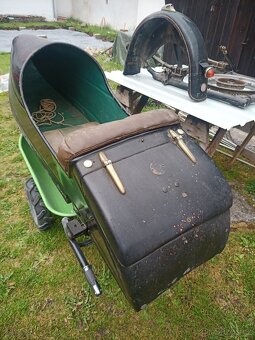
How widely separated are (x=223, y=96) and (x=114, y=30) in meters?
16.3

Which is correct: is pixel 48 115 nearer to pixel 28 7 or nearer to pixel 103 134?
pixel 103 134

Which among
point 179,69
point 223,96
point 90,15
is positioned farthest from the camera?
point 90,15

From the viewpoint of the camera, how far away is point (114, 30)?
1736 centimetres

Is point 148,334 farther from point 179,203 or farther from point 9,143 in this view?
point 9,143

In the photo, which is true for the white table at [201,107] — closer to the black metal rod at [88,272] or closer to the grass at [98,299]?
the grass at [98,299]

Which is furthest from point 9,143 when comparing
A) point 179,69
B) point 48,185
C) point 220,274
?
point 220,274

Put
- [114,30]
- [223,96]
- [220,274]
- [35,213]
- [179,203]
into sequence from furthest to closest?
[114,30] < [223,96] < [35,213] < [220,274] < [179,203]

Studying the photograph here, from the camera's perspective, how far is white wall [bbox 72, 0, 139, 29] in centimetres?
1570

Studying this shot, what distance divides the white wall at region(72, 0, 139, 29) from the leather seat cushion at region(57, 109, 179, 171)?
1538cm

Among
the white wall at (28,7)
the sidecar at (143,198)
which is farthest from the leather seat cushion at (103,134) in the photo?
the white wall at (28,7)

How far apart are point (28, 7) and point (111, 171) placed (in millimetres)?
23712

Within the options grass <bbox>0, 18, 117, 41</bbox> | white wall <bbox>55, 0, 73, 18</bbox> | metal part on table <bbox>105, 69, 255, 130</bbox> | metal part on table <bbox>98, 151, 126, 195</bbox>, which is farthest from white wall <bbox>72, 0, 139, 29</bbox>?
metal part on table <bbox>98, 151, 126, 195</bbox>

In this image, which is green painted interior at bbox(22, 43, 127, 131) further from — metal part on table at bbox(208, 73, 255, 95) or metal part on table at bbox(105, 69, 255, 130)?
metal part on table at bbox(208, 73, 255, 95)

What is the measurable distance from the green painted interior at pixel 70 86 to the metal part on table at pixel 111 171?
154 cm
